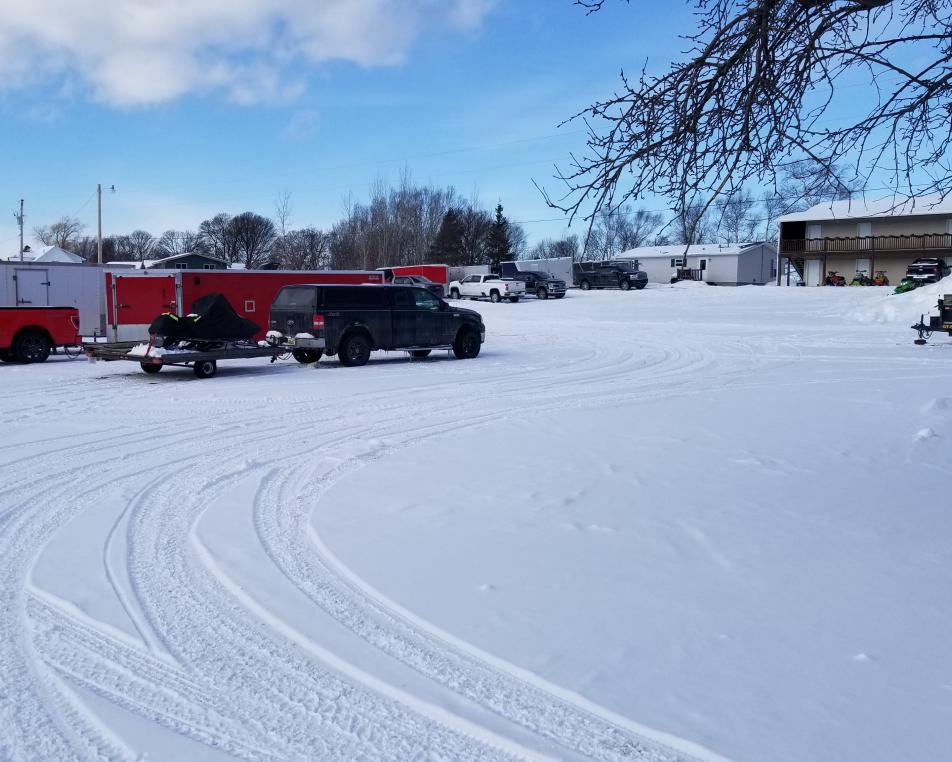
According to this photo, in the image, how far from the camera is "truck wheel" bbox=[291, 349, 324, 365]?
62.0 ft

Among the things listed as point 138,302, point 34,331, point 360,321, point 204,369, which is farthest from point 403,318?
point 34,331

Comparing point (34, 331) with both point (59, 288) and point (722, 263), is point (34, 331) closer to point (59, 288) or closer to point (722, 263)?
point (59, 288)

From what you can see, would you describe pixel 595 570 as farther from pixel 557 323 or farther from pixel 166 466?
A: pixel 557 323

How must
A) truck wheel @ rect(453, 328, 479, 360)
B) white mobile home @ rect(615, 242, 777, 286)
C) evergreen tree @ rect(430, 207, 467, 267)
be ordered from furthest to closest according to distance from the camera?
evergreen tree @ rect(430, 207, 467, 267), white mobile home @ rect(615, 242, 777, 286), truck wheel @ rect(453, 328, 479, 360)

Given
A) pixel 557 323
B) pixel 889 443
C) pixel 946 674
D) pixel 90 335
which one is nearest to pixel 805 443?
pixel 889 443

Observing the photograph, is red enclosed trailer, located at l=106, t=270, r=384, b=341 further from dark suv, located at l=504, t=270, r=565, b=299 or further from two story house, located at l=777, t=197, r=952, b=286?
two story house, located at l=777, t=197, r=952, b=286

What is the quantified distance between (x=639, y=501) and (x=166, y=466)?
15.4 feet

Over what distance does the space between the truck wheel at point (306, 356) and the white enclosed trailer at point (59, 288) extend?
7242mm

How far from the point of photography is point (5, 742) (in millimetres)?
3471

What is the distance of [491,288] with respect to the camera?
5034cm

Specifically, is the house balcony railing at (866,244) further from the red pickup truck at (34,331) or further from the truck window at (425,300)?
the red pickup truck at (34,331)

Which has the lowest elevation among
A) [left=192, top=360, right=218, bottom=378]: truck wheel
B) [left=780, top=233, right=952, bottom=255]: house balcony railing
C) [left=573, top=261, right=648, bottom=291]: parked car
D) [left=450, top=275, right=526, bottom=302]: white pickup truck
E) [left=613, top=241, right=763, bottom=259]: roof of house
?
[left=192, top=360, right=218, bottom=378]: truck wheel

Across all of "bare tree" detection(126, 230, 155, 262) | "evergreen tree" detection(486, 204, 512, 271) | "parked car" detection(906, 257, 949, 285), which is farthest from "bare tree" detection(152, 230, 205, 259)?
"parked car" detection(906, 257, 949, 285)

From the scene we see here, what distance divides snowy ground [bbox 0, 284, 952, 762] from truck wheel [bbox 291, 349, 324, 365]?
22.1 ft
